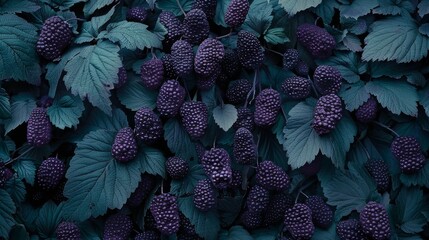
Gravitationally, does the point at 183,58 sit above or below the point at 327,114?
above

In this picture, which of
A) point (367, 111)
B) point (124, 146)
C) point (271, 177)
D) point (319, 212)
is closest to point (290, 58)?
point (367, 111)

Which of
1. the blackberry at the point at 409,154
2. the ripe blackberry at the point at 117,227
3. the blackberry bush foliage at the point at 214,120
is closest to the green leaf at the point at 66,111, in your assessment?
the blackberry bush foliage at the point at 214,120

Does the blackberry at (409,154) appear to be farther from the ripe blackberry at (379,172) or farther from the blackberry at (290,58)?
the blackberry at (290,58)

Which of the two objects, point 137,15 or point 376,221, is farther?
point 137,15

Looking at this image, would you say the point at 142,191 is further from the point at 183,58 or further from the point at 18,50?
the point at 18,50

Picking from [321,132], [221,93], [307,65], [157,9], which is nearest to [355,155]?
[321,132]

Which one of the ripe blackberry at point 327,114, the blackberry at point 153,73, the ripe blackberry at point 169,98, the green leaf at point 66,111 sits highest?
the blackberry at point 153,73

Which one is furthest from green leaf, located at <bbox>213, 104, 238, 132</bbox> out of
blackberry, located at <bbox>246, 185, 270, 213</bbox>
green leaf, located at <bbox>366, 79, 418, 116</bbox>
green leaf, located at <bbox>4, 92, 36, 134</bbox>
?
green leaf, located at <bbox>4, 92, 36, 134</bbox>

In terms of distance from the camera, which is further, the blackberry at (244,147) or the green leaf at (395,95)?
the green leaf at (395,95)
